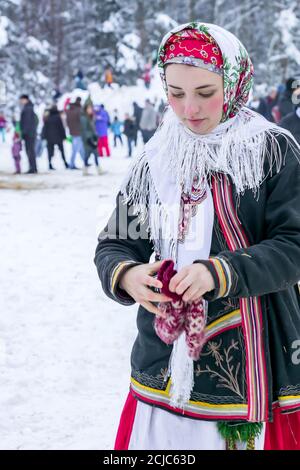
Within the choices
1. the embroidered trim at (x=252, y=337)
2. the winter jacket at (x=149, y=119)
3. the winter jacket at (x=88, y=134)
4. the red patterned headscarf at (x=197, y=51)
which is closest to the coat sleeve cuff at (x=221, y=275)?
the embroidered trim at (x=252, y=337)

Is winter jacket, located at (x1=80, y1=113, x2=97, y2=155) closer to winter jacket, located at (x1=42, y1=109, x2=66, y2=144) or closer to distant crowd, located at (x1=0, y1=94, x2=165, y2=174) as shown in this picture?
distant crowd, located at (x1=0, y1=94, x2=165, y2=174)

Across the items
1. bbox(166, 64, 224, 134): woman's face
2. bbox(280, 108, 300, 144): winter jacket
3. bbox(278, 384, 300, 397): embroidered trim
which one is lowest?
bbox(278, 384, 300, 397): embroidered trim

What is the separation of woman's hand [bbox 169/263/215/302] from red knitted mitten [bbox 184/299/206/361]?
97 millimetres

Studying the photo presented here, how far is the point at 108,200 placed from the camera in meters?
10.5

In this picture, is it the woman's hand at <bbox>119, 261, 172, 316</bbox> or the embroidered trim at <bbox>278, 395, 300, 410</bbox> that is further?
the embroidered trim at <bbox>278, 395, 300, 410</bbox>

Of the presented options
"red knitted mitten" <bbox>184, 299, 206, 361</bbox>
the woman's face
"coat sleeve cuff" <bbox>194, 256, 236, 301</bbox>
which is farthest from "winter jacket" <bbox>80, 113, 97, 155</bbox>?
"coat sleeve cuff" <bbox>194, 256, 236, 301</bbox>

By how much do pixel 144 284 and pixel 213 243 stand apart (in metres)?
0.30

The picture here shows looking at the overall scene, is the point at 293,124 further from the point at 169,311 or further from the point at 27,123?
the point at 27,123

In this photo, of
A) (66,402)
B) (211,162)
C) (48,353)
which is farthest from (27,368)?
(211,162)

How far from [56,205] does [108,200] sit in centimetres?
88

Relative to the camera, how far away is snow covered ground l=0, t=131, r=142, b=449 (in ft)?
11.9

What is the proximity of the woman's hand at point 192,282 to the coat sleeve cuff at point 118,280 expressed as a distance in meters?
0.22

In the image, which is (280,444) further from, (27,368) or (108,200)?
(108,200)

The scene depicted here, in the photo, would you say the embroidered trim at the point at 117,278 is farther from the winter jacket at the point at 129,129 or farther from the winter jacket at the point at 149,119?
the winter jacket at the point at 129,129
